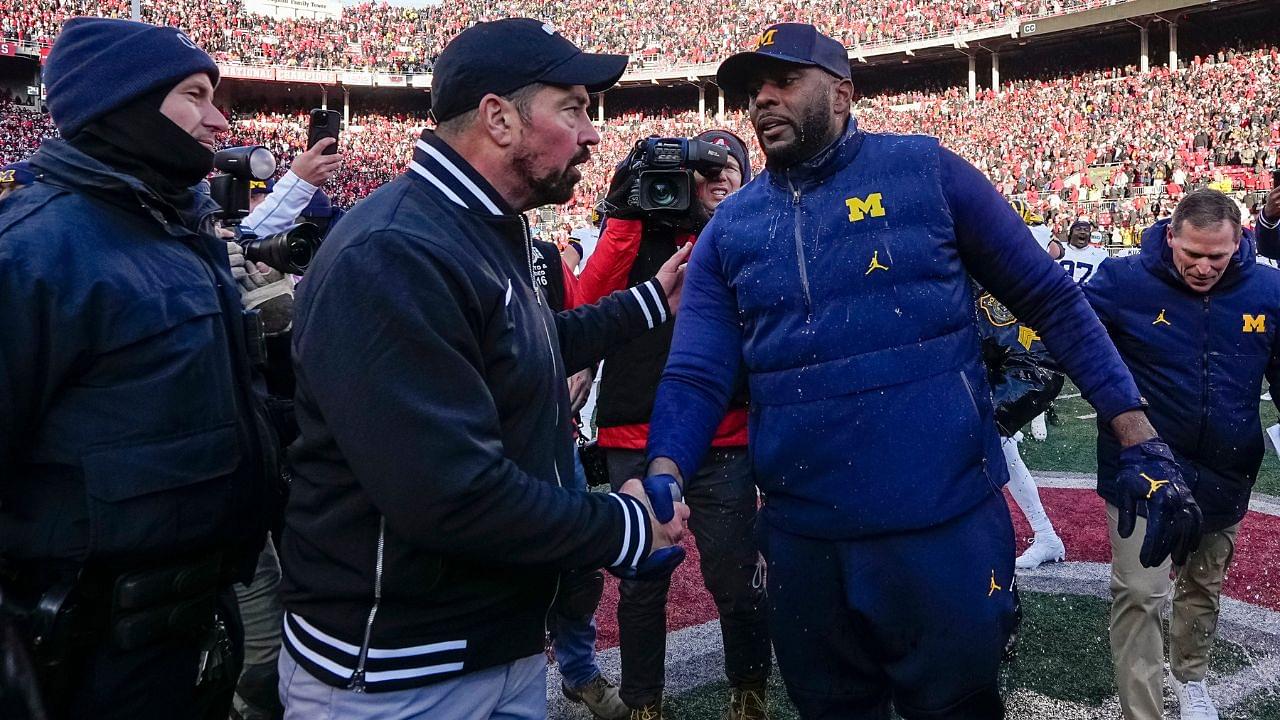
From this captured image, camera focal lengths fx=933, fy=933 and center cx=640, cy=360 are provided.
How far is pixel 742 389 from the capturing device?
10.6 ft

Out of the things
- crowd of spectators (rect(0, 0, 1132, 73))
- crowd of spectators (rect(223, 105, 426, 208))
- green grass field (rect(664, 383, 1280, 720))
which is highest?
crowd of spectators (rect(0, 0, 1132, 73))

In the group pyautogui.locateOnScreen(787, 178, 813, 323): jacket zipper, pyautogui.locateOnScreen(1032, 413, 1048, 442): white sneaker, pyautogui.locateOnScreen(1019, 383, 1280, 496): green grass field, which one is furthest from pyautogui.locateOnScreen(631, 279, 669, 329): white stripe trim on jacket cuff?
pyautogui.locateOnScreen(1032, 413, 1048, 442): white sneaker

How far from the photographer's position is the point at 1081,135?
26672mm

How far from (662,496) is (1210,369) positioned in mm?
2390

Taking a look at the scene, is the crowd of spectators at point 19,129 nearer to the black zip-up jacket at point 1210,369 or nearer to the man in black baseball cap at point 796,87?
the man in black baseball cap at point 796,87

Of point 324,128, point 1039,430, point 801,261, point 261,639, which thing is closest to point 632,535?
point 801,261

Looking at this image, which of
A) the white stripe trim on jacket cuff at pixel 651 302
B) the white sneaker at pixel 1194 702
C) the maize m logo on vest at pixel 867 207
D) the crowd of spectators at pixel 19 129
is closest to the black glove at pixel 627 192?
the white stripe trim on jacket cuff at pixel 651 302

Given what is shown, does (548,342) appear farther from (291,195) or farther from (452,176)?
(291,195)

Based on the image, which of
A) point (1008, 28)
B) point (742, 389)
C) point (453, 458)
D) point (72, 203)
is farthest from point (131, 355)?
point (1008, 28)

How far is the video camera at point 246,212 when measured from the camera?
2439 millimetres

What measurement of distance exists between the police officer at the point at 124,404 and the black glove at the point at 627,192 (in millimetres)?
1472

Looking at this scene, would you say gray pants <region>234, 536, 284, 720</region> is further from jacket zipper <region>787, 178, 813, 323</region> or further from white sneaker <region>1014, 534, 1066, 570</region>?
white sneaker <region>1014, 534, 1066, 570</region>

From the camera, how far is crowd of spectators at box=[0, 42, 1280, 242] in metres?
21.7

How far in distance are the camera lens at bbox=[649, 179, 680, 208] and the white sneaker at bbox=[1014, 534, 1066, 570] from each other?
118 inches
